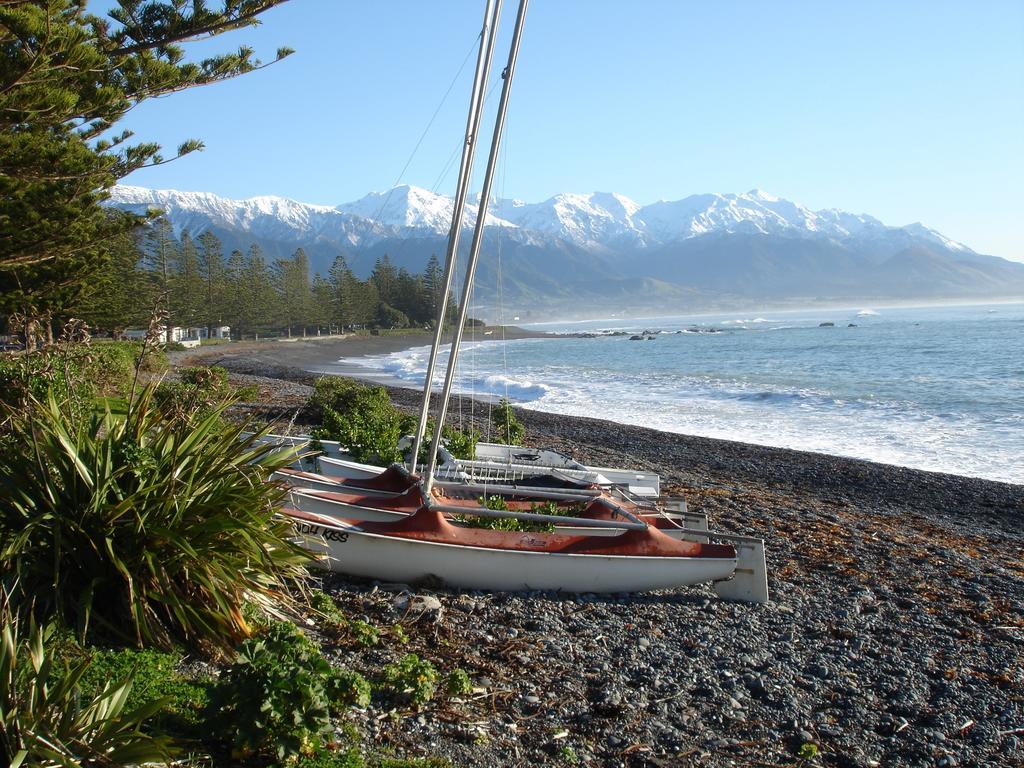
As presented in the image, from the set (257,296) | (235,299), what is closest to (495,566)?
(235,299)

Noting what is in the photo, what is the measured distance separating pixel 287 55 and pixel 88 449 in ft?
22.6

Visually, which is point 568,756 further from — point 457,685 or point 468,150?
point 468,150

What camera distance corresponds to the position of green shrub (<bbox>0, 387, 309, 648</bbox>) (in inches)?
158

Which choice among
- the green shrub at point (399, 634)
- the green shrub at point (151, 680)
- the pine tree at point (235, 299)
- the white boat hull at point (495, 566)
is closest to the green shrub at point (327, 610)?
the green shrub at point (399, 634)

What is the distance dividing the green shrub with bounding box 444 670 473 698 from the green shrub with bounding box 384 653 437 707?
0.13m

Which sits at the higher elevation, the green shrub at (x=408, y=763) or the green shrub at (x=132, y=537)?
the green shrub at (x=132, y=537)

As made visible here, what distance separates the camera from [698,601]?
653cm

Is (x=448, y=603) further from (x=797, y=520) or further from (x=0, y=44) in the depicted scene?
(x=0, y=44)

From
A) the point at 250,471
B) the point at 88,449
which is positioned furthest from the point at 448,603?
the point at 88,449

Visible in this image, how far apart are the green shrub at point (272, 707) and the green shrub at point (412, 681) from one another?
0.73 m

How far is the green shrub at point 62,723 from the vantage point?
2734 mm

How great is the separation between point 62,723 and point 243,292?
245ft

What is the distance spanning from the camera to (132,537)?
416cm

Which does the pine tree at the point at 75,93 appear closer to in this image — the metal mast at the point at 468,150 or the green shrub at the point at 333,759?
the metal mast at the point at 468,150
